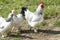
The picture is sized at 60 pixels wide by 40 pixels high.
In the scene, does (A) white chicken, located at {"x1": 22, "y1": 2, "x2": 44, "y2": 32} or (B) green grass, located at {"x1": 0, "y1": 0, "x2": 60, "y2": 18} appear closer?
(A) white chicken, located at {"x1": 22, "y1": 2, "x2": 44, "y2": 32}

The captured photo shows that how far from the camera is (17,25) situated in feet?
28.0

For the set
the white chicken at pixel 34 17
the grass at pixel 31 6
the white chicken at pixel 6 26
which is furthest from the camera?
the grass at pixel 31 6

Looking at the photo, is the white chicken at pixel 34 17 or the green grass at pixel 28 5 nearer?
the white chicken at pixel 34 17

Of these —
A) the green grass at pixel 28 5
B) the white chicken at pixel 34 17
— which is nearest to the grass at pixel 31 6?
the green grass at pixel 28 5

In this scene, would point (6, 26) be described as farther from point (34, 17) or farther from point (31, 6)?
point (31, 6)

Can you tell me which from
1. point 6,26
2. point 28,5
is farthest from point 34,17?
point 28,5

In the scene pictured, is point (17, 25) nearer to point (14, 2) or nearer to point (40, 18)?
point (40, 18)

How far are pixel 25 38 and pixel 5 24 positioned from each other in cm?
74

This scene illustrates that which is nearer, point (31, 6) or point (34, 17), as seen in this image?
point (34, 17)

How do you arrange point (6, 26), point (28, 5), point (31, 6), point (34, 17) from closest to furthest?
point (6, 26) → point (34, 17) → point (31, 6) → point (28, 5)

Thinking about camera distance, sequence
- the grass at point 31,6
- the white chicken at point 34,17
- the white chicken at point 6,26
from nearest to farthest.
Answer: the white chicken at point 6,26 → the white chicken at point 34,17 → the grass at point 31,6

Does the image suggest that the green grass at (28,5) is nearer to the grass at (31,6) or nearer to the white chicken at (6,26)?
the grass at (31,6)

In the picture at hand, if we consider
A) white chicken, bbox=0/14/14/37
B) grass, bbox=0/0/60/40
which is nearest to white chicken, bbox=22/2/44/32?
white chicken, bbox=0/14/14/37

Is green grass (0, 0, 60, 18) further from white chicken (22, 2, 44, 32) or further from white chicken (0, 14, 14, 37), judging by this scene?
white chicken (0, 14, 14, 37)
